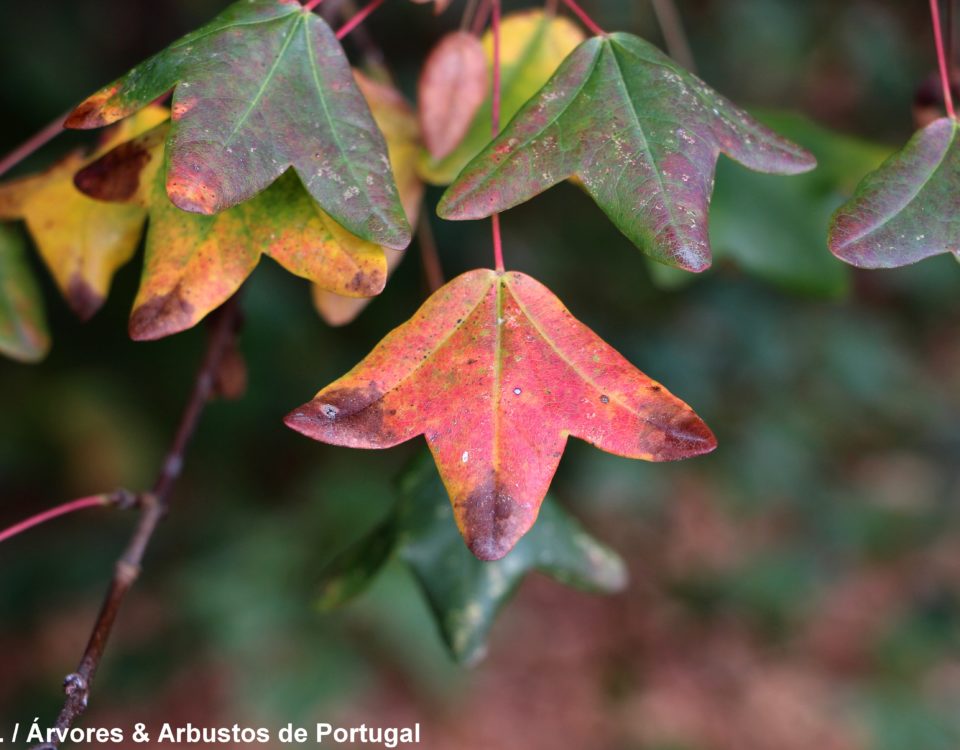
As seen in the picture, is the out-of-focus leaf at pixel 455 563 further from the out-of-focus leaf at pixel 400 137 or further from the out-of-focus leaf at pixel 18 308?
the out-of-focus leaf at pixel 18 308

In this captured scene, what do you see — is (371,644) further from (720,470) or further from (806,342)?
(806,342)

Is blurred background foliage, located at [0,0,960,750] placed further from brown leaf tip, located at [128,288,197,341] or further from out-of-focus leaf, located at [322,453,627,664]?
brown leaf tip, located at [128,288,197,341]

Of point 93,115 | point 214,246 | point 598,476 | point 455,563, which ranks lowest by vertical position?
point 598,476

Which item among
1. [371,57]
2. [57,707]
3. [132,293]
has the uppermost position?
[371,57]

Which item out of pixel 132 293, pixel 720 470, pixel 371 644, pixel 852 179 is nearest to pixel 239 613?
pixel 371 644

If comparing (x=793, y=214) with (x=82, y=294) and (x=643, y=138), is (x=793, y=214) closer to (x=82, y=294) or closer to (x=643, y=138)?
(x=643, y=138)

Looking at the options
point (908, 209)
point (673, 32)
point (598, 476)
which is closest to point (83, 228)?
point (908, 209)

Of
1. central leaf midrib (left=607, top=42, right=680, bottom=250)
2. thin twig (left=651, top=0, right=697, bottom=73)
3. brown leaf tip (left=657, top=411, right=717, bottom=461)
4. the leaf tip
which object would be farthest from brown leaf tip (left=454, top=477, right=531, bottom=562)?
thin twig (left=651, top=0, right=697, bottom=73)
